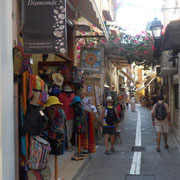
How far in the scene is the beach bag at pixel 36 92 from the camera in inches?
182

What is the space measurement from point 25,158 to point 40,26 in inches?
83.3

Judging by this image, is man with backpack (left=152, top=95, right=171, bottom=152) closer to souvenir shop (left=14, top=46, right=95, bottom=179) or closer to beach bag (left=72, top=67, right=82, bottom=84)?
beach bag (left=72, top=67, right=82, bottom=84)

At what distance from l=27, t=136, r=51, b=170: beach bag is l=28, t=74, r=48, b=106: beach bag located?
0.56 meters

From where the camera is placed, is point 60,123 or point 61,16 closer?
point 61,16

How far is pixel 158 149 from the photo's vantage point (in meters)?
9.58

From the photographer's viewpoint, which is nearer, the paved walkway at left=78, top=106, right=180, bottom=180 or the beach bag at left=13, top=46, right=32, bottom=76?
the beach bag at left=13, top=46, right=32, bottom=76

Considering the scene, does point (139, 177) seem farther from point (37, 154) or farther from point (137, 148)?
point (137, 148)

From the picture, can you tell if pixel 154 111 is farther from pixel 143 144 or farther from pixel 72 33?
pixel 72 33

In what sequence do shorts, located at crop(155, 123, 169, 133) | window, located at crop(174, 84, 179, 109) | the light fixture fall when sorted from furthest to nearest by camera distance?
1. window, located at crop(174, 84, 179, 109)
2. the light fixture
3. shorts, located at crop(155, 123, 169, 133)

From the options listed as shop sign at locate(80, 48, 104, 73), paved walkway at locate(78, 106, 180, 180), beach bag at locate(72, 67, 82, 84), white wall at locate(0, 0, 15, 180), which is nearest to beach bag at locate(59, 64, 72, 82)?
beach bag at locate(72, 67, 82, 84)

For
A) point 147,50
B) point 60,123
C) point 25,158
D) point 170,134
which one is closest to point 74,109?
point 60,123

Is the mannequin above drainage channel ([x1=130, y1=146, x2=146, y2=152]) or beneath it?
above

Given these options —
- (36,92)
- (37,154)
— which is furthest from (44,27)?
(37,154)

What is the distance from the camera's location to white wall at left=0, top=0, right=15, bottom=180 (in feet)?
13.7
